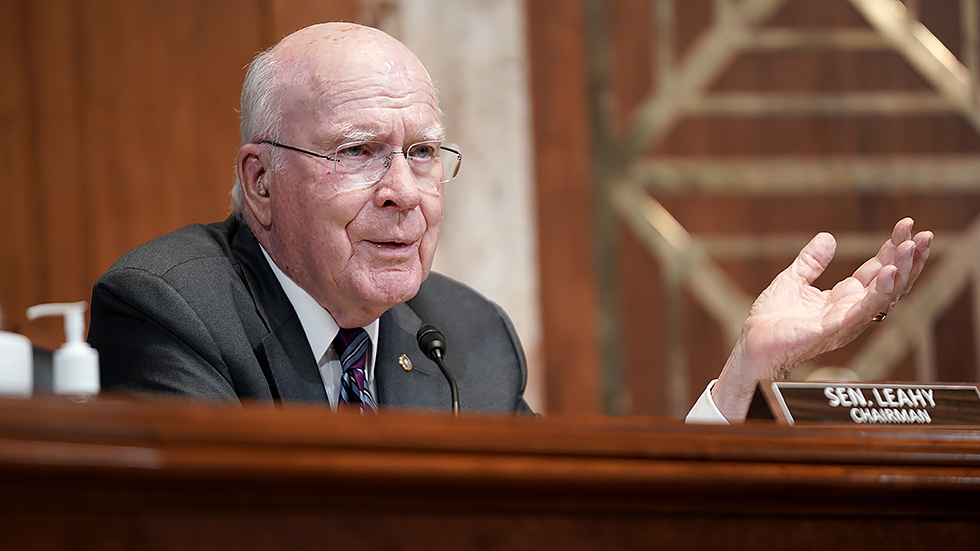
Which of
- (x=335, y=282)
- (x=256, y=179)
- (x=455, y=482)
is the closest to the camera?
(x=455, y=482)

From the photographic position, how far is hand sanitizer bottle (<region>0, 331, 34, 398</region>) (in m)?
0.75

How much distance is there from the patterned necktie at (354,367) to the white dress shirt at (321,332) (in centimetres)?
1

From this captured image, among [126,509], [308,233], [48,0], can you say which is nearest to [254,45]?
[48,0]

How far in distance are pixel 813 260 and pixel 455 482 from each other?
99 centimetres

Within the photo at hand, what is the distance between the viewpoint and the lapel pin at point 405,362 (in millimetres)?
1633

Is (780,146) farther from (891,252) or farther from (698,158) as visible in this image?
(891,252)

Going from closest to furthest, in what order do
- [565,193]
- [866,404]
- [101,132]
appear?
[866,404]
[101,132]
[565,193]

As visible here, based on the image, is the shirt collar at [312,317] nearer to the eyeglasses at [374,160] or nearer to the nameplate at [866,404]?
the eyeglasses at [374,160]

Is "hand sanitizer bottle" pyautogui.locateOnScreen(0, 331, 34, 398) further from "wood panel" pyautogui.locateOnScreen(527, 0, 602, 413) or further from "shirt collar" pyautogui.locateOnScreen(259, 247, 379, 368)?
"wood panel" pyautogui.locateOnScreen(527, 0, 602, 413)

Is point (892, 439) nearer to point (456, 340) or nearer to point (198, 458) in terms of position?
point (198, 458)

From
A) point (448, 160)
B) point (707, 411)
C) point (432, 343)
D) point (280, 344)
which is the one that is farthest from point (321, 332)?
point (707, 411)

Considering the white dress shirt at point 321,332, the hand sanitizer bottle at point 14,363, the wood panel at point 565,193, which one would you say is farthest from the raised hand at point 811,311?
the wood panel at point 565,193

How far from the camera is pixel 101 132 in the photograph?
296 cm

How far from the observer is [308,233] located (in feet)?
5.26
